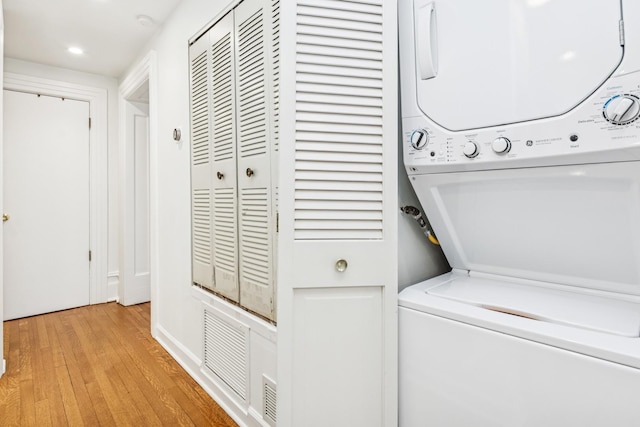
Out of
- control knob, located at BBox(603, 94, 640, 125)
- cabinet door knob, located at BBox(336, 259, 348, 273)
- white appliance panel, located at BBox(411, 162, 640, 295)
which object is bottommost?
cabinet door knob, located at BBox(336, 259, 348, 273)

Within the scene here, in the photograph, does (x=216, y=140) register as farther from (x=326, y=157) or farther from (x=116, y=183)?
(x=116, y=183)

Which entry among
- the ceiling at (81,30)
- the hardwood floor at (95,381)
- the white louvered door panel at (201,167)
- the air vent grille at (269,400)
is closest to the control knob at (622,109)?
the air vent grille at (269,400)

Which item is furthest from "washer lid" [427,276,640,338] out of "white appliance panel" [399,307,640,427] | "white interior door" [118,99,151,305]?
"white interior door" [118,99,151,305]

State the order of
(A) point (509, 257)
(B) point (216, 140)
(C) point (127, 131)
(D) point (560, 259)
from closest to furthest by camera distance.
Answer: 1. (D) point (560, 259)
2. (A) point (509, 257)
3. (B) point (216, 140)
4. (C) point (127, 131)

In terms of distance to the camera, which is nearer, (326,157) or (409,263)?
(326,157)

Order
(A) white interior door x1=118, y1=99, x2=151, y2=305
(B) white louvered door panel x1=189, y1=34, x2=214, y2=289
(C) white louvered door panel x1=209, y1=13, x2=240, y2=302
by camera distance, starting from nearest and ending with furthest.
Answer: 1. (C) white louvered door panel x1=209, y1=13, x2=240, y2=302
2. (B) white louvered door panel x1=189, y1=34, x2=214, y2=289
3. (A) white interior door x1=118, y1=99, x2=151, y2=305

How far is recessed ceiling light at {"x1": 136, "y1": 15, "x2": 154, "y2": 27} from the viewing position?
2491 mm

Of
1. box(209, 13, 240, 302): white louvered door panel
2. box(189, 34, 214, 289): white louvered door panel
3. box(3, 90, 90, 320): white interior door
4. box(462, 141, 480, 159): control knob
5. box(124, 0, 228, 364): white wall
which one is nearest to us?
box(462, 141, 480, 159): control knob

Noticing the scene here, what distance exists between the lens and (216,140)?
1943 millimetres

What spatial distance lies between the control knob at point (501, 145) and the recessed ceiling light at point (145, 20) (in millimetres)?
2617

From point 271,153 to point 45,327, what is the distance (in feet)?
9.63

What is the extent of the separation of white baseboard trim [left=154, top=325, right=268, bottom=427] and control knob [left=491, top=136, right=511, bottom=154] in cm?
146

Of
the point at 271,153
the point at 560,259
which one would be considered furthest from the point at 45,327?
the point at 560,259

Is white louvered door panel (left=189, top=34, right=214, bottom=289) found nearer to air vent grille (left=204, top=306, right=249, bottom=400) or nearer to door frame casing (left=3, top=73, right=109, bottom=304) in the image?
air vent grille (left=204, top=306, right=249, bottom=400)
